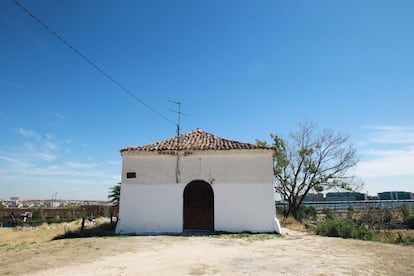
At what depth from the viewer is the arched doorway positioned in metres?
12.4

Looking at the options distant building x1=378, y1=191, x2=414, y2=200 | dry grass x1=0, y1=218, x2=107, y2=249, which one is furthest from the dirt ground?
distant building x1=378, y1=191, x2=414, y2=200

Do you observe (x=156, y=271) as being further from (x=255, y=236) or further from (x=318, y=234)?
(x=318, y=234)

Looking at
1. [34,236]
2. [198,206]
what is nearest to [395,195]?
[198,206]

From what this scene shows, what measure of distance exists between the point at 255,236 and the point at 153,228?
4450 millimetres

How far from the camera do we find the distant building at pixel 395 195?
85.0 metres

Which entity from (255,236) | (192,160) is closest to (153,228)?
(192,160)

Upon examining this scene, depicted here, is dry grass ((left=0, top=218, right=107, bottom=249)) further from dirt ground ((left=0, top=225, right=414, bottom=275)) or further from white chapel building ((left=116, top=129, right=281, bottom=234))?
A: white chapel building ((left=116, top=129, right=281, bottom=234))

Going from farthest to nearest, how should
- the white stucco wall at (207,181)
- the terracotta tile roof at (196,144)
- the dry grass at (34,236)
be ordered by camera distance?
the terracotta tile roof at (196,144) → the white stucco wall at (207,181) → the dry grass at (34,236)

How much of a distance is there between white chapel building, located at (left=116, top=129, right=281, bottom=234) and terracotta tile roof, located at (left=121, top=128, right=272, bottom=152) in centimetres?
5

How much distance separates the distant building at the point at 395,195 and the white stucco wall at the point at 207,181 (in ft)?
292

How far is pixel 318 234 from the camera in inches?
454

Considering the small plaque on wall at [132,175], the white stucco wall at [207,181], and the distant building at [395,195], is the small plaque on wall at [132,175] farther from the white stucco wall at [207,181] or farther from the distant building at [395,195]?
the distant building at [395,195]

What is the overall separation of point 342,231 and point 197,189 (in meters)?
6.29

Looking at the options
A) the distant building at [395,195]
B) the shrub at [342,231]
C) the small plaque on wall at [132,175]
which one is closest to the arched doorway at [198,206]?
the small plaque on wall at [132,175]
